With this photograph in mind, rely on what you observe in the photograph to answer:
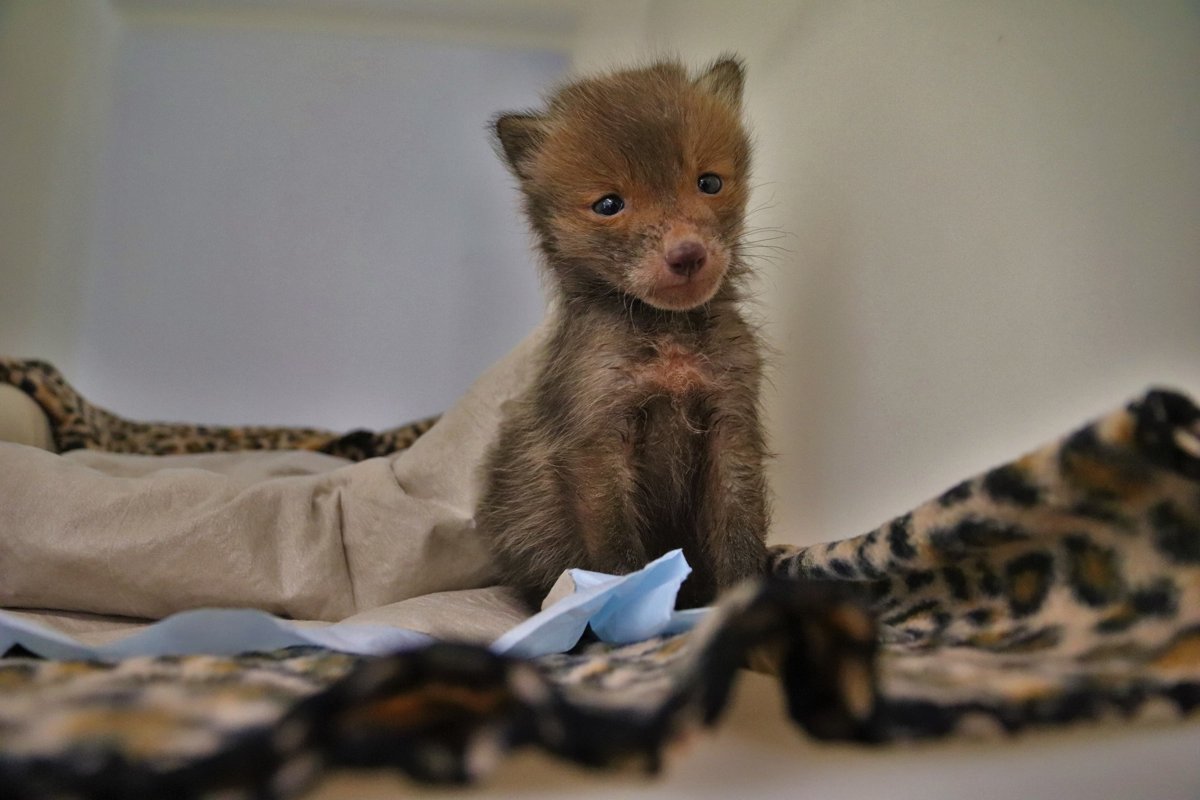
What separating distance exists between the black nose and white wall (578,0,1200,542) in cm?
38

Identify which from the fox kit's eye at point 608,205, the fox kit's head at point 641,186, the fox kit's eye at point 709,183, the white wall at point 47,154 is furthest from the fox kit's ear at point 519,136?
the white wall at point 47,154

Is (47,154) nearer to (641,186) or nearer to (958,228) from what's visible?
(641,186)

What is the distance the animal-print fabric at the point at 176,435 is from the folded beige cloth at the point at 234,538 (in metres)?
0.32

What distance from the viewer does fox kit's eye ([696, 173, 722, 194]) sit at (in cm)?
137

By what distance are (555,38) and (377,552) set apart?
1.90m

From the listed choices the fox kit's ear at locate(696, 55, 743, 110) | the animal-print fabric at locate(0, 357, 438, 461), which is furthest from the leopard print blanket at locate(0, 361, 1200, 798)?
the animal-print fabric at locate(0, 357, 438, 461)

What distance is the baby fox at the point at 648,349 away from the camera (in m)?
1.31

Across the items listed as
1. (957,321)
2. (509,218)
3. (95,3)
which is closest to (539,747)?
(957,321)

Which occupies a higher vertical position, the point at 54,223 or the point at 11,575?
the point at 54,223

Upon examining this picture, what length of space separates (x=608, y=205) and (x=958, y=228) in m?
0.56

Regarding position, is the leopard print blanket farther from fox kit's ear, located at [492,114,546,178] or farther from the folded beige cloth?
fox kit's ear, located at [492,114,546,178]

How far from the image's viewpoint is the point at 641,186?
1.31 metres

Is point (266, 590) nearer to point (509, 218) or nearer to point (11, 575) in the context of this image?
point (11, 575)

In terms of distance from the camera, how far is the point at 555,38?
2686mm
